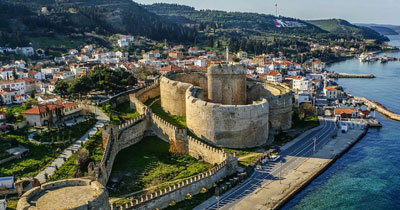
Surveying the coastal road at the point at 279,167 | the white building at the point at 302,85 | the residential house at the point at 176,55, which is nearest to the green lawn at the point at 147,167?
the coastal road at the point at 279,167

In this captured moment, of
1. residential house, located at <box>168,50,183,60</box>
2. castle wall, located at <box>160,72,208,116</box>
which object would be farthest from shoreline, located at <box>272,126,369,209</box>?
residential house, located at <box>168,50,183,60</box>

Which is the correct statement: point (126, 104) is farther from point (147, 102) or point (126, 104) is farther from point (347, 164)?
point (347, 164)

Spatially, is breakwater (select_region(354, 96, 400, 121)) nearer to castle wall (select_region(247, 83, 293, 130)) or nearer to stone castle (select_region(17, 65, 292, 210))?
stone castle (select_region(17, 65, 292, 210))

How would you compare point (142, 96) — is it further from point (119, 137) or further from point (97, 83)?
point (119, 137)

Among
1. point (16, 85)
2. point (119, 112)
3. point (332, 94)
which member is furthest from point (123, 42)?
point (119, 112)

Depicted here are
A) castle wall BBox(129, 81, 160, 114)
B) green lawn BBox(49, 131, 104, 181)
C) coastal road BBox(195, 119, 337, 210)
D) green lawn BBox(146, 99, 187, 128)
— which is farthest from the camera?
castle wall BBox(129, 81, 160, 114)

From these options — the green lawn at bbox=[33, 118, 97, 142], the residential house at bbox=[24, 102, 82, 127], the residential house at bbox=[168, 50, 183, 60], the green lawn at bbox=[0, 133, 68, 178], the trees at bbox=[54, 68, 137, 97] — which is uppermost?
the residential house at bbox=[168, 50, 183, 60]

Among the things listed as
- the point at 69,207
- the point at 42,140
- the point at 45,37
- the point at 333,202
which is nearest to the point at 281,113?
the point at 333,202
